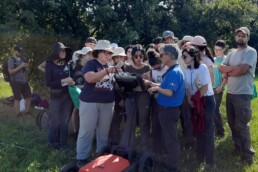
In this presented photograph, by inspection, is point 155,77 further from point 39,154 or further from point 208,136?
point 39,154

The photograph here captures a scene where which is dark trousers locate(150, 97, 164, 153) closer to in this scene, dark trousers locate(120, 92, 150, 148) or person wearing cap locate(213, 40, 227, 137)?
dark trousers locate(120, 92, 150, 148)

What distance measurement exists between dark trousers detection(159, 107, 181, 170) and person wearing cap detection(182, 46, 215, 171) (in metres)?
0.33

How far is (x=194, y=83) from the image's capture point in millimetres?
5148

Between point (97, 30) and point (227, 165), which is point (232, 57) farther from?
point (97, 30)

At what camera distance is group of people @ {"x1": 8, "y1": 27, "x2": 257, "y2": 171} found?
4961 mm

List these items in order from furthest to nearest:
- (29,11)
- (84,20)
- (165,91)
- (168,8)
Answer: (168,8), (84,20), (29,11), (165,91)

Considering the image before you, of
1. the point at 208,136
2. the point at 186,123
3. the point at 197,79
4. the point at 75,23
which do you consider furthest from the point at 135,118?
the point at 75,23

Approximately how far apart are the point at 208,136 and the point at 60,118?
2.52 metres

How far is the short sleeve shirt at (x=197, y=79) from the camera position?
5.03 meters

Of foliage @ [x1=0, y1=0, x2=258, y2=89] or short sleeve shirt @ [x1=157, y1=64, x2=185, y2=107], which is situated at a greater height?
foliage @ [x1=0, y1=0, x2=258, y2=89]

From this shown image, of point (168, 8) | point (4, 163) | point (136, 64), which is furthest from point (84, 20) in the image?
point (4, 163)

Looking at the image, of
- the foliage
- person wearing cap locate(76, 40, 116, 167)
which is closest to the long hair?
person wearing cap locate(76, 40, 116, 167)

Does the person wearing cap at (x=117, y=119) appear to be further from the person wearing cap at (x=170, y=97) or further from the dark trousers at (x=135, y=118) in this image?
the person wearing cap at (x=170, y=97)

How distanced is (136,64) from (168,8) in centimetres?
627
